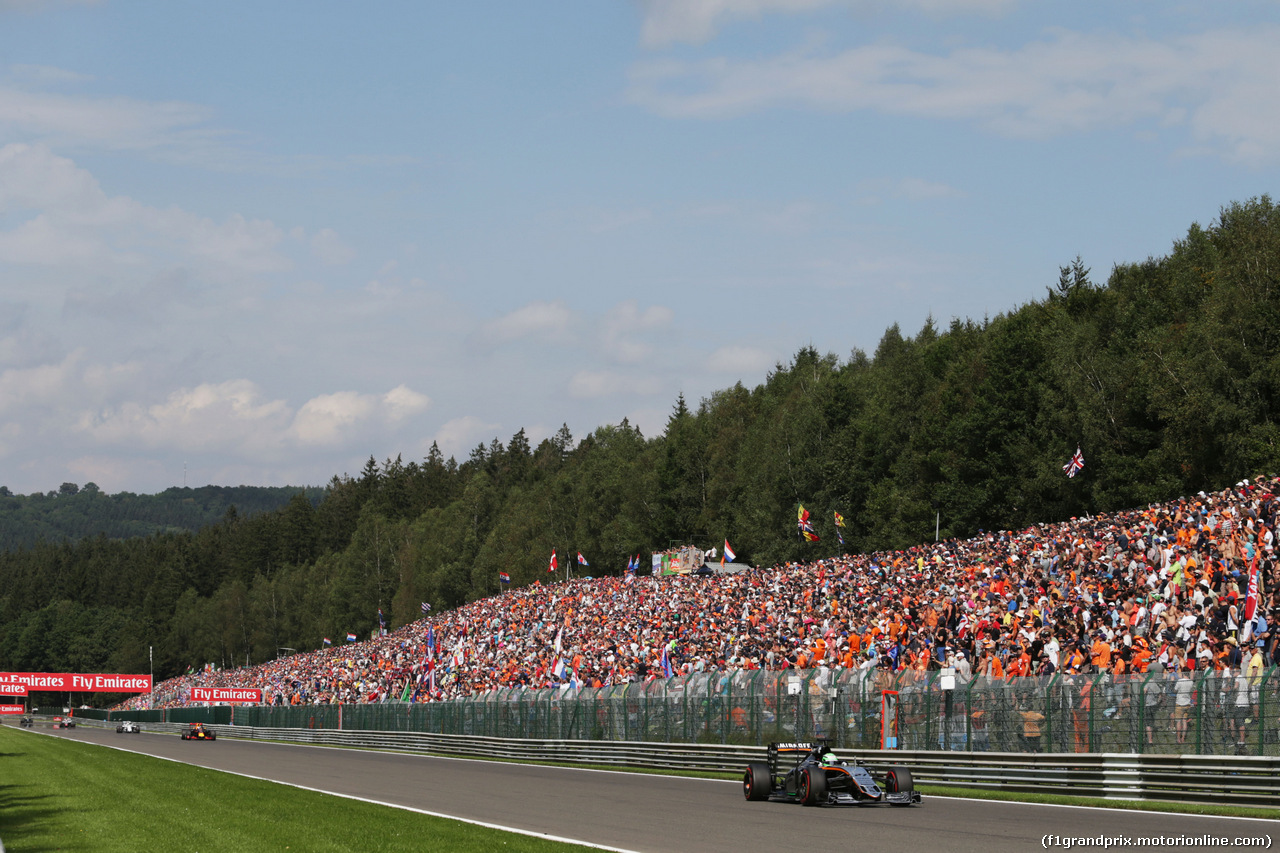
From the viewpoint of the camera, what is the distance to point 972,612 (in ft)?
95.0

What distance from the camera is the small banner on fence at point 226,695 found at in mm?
91531

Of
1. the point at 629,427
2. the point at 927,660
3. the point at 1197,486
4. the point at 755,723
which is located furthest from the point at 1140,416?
the point at 629,427

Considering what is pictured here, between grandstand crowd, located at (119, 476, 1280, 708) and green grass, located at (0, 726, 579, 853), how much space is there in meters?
11.2

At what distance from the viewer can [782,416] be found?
76.4 m

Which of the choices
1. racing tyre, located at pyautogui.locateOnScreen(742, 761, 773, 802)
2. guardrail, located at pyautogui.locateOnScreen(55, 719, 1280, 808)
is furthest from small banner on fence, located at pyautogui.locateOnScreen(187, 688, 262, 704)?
racing tyre, located at pyautogui.locateOnScreen(742, 761, 773, 802)

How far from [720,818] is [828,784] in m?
2.49

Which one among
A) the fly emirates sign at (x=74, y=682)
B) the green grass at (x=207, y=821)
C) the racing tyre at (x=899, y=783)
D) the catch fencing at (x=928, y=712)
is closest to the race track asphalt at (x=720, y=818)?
the racing tyre at (x=899, y=783)

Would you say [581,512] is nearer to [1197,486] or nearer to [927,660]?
[1197,486]

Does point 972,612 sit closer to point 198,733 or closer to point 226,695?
point 198,733

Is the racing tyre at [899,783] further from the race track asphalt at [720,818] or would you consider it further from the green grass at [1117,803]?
the green grass at [1117,803]

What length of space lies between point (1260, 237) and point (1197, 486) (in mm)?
9368

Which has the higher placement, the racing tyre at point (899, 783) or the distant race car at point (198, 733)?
the racing tyre at point (899, 783)

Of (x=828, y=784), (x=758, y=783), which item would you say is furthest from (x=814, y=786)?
(x=758, y=783)

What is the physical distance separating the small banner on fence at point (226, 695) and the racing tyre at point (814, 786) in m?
79.6
